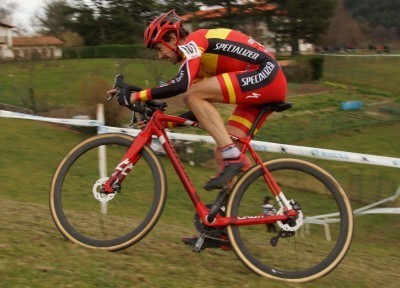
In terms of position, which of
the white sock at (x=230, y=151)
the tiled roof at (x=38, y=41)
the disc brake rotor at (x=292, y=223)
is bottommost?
the tiled roof at (x=38, y=41)

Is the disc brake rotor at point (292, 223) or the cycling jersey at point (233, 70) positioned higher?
the cycling jersey at point (233, 70)

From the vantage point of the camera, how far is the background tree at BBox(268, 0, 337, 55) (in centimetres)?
5634

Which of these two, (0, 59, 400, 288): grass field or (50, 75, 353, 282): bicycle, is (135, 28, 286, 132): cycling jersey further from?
(0, 59, 400, 288): grass field

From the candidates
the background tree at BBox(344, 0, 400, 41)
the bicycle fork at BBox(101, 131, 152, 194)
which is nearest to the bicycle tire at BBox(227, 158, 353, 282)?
the bicycle fork at BBox(101, 131, 152, 194)

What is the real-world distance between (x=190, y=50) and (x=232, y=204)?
120 cm

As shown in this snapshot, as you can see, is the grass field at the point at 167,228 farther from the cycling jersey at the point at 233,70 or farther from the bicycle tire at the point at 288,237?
the cycling jersey at the point at 233,70

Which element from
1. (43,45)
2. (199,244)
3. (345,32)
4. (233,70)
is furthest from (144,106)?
(345,32)

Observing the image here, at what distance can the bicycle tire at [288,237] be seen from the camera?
12.9 feet

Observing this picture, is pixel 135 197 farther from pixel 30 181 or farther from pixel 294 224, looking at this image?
pixel 30 181

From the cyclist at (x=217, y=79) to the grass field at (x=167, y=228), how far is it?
774 millimetres

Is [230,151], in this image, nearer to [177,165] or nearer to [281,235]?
[177,165]

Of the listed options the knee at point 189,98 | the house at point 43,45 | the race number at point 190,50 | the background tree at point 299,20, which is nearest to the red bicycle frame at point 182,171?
the knee at point 189,98

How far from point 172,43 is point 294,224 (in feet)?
5.47

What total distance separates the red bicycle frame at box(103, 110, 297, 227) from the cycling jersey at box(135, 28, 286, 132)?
0.98 ft
